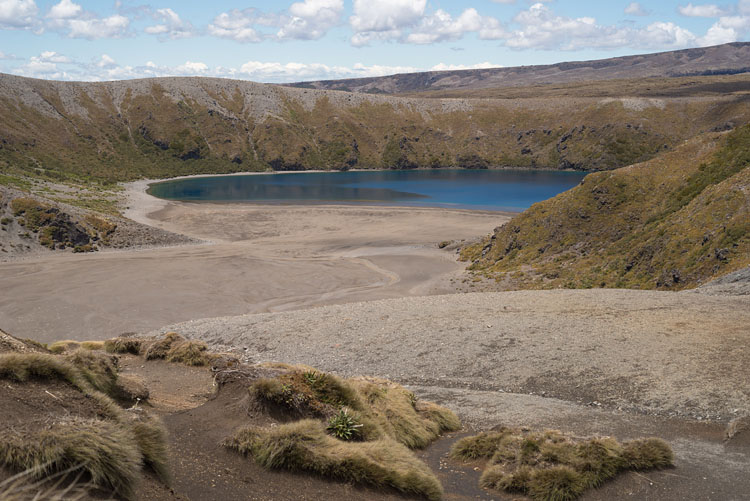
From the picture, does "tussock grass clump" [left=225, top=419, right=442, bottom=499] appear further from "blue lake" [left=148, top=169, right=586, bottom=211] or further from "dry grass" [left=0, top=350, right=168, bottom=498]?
"blue lake" [left=148, top=169, right=586, bottom=211]

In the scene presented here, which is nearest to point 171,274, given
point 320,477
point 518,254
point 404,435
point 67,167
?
point 518,254

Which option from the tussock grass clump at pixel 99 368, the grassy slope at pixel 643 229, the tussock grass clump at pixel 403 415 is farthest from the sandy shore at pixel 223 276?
the tussock grass clump at pixel 403 415

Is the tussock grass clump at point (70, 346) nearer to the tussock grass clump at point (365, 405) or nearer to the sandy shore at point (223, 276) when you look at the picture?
the sandy shore at point (223, 276)

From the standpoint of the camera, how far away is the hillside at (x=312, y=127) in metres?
143

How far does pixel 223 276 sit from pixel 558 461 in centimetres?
3538

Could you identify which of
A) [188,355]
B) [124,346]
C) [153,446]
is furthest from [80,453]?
[124,346]

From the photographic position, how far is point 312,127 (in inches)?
6841

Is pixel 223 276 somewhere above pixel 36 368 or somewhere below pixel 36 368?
below

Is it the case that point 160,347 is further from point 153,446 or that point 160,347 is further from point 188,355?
point 153,446

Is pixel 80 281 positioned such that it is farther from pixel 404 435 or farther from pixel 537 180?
pixel 537 180

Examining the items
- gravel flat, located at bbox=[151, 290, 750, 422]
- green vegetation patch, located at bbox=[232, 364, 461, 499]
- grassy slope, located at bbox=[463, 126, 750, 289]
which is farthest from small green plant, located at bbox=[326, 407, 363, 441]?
grassy slope, located at bbox=[463, 126, 750, 289]

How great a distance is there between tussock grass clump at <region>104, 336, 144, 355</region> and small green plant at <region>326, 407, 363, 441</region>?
38.3 ft

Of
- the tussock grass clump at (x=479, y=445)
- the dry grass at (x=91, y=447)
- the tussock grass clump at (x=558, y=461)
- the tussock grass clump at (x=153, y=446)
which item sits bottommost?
the tussock grass clump at (x=479, y=445)

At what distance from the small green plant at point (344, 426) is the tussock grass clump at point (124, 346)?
38.3 ft
